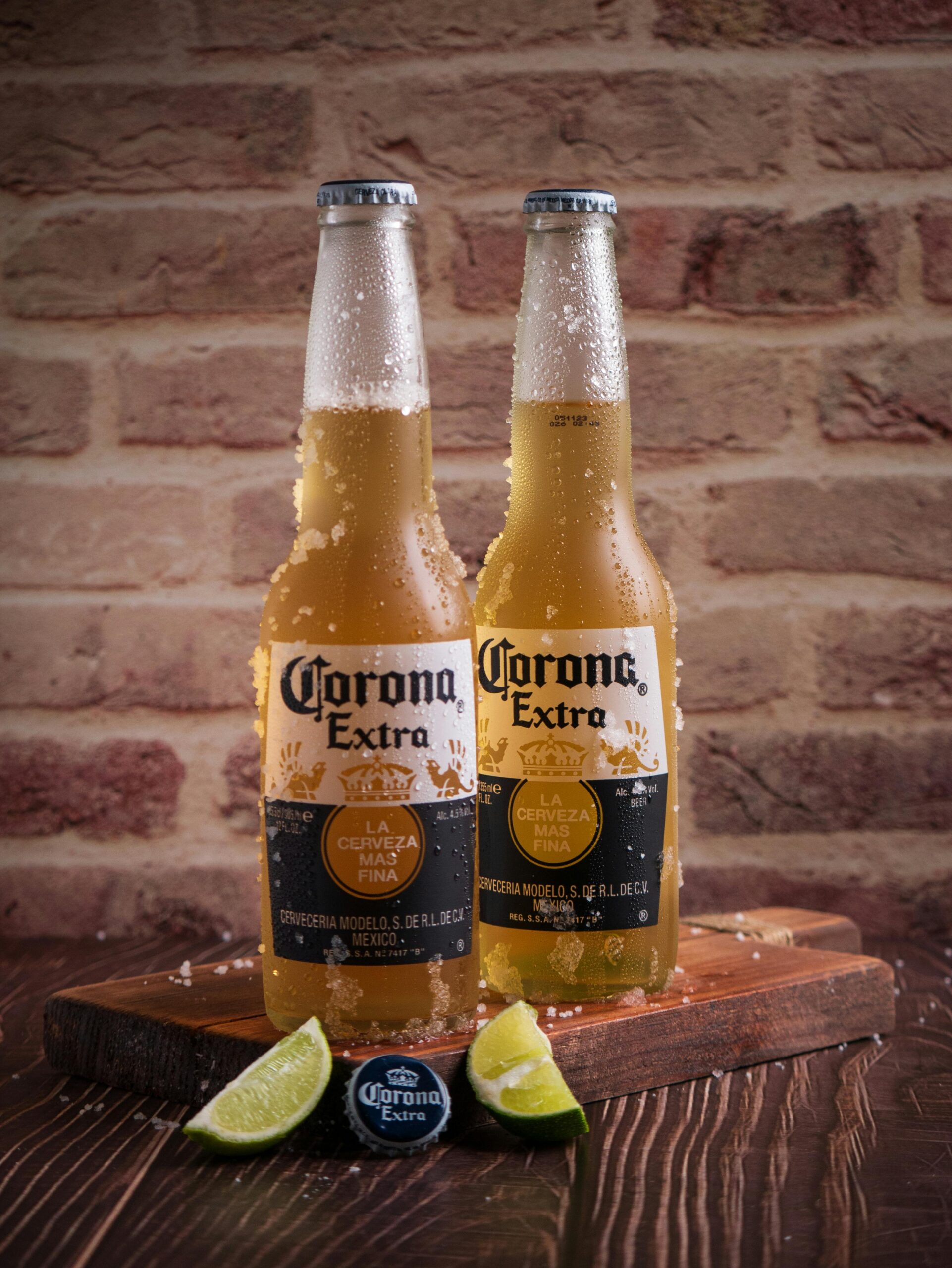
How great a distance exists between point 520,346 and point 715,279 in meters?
0.44

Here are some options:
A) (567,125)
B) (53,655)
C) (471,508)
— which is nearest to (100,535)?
(53,655)

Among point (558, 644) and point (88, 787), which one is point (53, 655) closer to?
point (88, 787)

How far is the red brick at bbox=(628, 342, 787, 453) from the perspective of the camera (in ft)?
4.15

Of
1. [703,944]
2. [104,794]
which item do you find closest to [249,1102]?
[703,944]

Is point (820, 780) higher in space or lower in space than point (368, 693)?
lower

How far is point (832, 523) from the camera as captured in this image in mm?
1266

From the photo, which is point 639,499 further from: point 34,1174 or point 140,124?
point 34,1174

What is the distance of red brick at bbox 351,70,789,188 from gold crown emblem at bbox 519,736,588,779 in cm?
61

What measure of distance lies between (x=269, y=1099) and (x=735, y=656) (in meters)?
0.68

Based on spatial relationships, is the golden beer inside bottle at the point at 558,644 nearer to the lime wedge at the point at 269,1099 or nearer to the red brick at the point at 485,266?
the lime wedge at the point at 269,1099

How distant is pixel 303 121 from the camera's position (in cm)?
125

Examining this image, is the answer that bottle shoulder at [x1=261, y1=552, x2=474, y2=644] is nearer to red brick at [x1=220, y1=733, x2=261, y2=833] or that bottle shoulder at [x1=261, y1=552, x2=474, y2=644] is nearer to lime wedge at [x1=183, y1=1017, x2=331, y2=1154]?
lime wedge at [x1=183, y1=1017, x2=331, y2=1154]

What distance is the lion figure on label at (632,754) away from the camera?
829 millimetres

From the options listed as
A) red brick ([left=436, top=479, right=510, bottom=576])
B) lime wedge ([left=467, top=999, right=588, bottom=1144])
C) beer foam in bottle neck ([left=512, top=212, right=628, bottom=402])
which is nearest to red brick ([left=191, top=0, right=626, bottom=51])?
red brick ([left=436, top=479, right=510, bottom=576])
